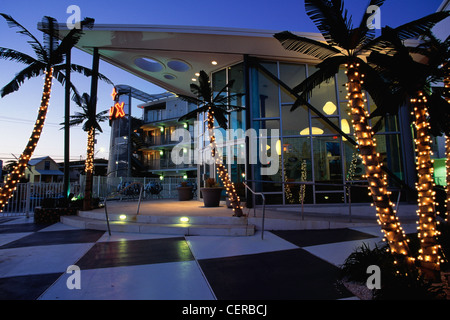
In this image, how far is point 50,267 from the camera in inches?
133

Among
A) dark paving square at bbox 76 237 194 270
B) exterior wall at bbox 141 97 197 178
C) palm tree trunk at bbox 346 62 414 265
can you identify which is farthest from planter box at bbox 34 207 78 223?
exterior wall at bbox 141 97 197 178

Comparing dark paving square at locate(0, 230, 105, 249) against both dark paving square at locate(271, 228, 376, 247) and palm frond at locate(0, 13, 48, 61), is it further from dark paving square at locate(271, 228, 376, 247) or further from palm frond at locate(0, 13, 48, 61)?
palm frond at locate(0, 13, 48, 61)

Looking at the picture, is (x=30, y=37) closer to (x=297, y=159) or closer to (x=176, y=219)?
(x=176, y=219)

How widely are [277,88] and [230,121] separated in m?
2.40

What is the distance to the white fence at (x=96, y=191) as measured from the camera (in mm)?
9086

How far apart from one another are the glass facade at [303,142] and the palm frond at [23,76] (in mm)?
6920

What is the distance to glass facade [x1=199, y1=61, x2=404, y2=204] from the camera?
878cm

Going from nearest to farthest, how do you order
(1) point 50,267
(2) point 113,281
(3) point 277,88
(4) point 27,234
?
(2) point 113,281 < (1) point 50,267 < (4) point 27,234 < (3) point 277,88

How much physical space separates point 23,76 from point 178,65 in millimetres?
5872

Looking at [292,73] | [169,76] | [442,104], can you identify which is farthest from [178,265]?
[169,76]

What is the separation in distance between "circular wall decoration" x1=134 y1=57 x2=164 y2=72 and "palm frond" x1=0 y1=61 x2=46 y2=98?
4085mm

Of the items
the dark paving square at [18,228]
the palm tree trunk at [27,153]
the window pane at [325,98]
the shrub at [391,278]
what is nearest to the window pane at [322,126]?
the window pane at [325,98]
